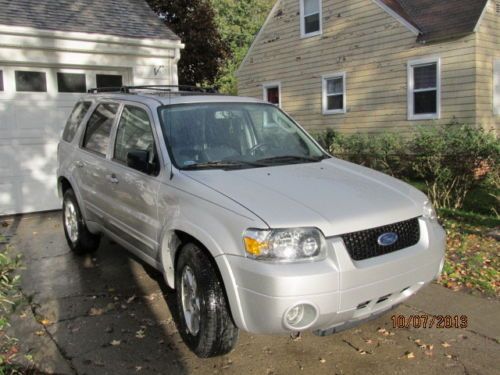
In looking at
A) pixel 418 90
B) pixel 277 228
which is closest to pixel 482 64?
pixel 418 90

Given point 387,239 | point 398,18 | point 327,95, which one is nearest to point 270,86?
point 327,95

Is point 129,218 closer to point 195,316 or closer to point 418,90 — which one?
point 195,316

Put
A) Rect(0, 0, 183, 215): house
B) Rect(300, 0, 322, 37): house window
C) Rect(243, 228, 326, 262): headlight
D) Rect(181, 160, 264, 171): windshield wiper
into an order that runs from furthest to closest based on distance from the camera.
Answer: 1. Rect(300, 0, 322, 37): house window
2. Rect(0, 0, 183, 215): house
3. Rect(181, 160, 264, 171): windshield wiper
4. Rect(243, 228, 326, 262): headlight

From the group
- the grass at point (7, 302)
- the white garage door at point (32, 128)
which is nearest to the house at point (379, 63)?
the white garage door at point (32, 128)

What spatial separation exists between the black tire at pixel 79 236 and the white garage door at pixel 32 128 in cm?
262

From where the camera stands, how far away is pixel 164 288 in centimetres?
500

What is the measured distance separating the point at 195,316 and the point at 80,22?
7.25 meters

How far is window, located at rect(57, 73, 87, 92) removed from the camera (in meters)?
8.85

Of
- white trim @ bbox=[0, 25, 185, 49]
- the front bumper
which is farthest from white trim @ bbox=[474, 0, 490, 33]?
the front bumper

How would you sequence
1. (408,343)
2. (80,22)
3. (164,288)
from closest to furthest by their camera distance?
(408,343)
(164,288)
(80,22)

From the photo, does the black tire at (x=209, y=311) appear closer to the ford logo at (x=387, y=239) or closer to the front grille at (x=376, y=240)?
the front grille at (x=376, y=240)

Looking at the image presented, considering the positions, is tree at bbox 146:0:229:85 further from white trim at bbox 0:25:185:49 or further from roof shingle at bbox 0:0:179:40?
white trim at bbox 0:25:185:49

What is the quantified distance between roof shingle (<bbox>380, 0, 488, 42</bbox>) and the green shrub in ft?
17.2

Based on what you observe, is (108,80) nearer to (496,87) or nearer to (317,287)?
(317,287)
